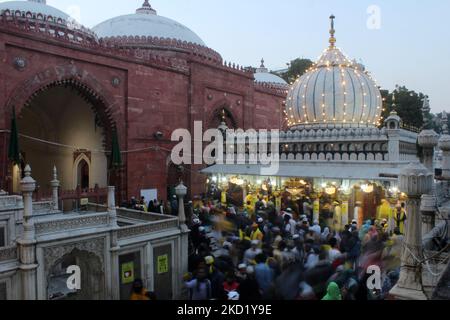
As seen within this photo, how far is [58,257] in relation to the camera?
20.2 ft

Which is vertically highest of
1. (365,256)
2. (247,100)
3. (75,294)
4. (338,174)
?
(247,100)

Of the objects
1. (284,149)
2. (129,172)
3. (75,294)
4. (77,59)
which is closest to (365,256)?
(75,294)

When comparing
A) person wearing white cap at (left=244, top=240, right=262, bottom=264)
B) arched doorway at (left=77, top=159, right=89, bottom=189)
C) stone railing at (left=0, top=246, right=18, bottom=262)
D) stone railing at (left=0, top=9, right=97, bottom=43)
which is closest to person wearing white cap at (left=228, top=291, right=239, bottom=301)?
person wearing white cap at (left=244, top=240, right=262, bottom=264)

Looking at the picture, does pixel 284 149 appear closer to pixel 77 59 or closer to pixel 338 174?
pixel 338 174

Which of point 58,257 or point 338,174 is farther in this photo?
point 338,174

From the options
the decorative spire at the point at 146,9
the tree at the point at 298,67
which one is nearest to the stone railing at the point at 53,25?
the decorative spire at the point at 146,9

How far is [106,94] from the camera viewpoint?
571 inches

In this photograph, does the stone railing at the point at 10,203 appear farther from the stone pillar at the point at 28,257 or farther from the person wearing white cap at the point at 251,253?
the person wearing white cap at the point at 251,253

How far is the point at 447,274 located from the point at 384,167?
6044 mm

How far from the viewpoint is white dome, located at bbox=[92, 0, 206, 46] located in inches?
781

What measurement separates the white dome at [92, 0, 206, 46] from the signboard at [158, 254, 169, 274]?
14967mm

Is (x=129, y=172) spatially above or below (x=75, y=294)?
above

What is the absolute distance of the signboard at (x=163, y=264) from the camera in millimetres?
7529

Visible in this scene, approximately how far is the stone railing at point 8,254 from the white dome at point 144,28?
52.4 feet
